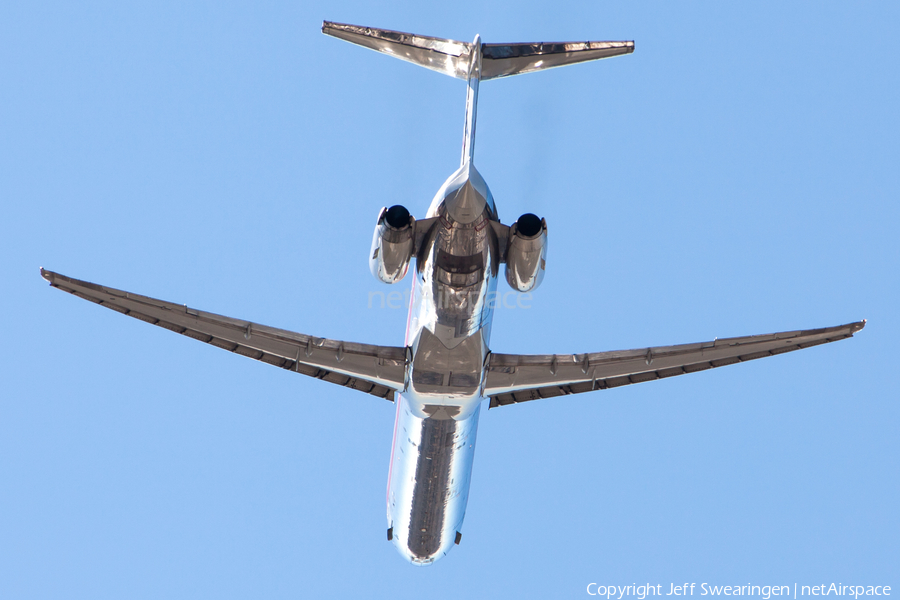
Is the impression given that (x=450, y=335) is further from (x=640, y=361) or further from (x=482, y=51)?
(x=482, y=51)

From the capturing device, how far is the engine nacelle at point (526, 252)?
698 inches

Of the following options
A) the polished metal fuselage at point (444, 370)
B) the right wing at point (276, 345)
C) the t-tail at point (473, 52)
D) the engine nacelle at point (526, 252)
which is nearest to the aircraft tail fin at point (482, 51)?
the t-tail at point (473, 52)

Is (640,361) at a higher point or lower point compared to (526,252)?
higher

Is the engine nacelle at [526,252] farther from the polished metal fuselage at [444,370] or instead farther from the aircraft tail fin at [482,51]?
the aircraft tail fin at [482,51]

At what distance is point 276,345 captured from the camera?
70.1 ft

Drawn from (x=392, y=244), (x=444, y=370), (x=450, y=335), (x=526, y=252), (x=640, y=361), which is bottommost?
(x=444, y=370)

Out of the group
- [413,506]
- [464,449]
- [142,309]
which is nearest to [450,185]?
[142,309]

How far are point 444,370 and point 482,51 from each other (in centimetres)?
646

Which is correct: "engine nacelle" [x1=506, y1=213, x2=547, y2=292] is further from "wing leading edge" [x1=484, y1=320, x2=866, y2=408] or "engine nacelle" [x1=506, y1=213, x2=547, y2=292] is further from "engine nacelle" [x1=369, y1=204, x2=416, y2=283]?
"wing leading edge" [x1=484, y1=320, x2=866, y2=408]

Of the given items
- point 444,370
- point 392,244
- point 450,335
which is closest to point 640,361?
point 444,370

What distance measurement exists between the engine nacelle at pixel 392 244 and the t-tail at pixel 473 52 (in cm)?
203

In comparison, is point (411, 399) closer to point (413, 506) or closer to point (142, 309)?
point (413, 506)

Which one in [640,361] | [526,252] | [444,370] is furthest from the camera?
[640,361]

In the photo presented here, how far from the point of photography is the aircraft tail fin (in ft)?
64.1
